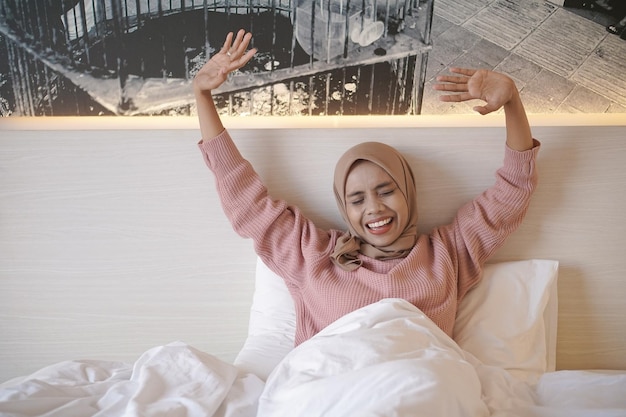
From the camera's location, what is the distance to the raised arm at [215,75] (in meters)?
1.35

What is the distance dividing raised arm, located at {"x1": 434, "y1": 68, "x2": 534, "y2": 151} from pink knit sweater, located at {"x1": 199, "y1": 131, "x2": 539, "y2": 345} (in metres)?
0.05

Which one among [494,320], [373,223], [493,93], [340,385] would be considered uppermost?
[493,93]

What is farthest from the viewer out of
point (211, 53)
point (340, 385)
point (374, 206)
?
point (211, 53)

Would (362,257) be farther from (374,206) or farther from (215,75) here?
(215,75)

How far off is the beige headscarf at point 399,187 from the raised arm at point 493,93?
20 cm

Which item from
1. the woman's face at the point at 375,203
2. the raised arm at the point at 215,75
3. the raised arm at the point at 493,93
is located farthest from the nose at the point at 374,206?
the raised arm at the point at 215,75

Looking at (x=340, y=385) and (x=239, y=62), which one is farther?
(x=239, y=62)

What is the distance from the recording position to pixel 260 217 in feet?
4.61

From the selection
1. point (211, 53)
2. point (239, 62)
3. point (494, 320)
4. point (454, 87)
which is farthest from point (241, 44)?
point (494, 320)

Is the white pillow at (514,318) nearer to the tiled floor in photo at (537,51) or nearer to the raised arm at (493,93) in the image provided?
the raised arm at (493,93)

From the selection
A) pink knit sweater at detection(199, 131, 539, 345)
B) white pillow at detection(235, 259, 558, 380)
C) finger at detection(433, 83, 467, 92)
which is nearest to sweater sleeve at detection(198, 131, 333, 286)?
pink knit sweater at detection(199, 131, 539, 345)

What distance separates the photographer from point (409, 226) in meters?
1.43

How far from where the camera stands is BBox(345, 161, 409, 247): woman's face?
4.42ft

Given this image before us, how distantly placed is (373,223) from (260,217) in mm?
279
